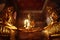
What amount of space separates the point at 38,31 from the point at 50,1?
1.79 ft

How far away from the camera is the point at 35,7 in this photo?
241 cm

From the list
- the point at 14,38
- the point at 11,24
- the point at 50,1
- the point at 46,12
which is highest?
the point at 50,1

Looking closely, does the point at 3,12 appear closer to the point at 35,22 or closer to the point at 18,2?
the point at 18,2

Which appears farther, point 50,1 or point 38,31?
→ point 50,1

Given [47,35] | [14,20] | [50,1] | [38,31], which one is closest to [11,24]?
[14,20]

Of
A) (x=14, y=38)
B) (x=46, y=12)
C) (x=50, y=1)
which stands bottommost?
(x=14, y=38)

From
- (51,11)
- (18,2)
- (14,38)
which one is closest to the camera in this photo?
(14,38)

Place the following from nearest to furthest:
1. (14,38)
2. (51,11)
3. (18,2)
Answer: (14,38) < (51,11) < (18,2)

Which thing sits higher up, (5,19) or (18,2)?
(18,2)

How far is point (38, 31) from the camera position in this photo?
6.75 ft

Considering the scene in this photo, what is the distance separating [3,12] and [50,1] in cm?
76

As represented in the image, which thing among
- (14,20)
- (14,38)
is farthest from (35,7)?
(14,38)

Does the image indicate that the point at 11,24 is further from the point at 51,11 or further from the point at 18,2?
the point at 51,11

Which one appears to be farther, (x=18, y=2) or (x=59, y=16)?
(x=18, y=2)
